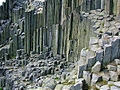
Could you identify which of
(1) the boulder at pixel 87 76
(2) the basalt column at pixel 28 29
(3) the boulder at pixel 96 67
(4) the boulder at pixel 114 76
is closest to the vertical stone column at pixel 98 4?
(2) the basalt column at pixel 28 29

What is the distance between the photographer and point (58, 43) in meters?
18.9

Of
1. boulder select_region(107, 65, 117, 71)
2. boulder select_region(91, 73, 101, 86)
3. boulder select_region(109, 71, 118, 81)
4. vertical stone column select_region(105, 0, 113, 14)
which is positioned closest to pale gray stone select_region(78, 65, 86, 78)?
boulder select_region(91, 73, 101, 86)

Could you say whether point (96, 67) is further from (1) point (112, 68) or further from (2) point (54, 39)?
(2) point (54, 39)

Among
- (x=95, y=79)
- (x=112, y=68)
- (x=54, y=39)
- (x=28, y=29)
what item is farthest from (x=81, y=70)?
(x=28, y=29)

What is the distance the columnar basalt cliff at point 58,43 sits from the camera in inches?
370

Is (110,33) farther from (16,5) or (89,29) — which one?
(16,5)

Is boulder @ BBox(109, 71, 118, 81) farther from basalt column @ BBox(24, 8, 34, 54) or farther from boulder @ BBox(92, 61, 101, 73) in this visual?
basalt column @ BBox(24, 8, 34, 54)

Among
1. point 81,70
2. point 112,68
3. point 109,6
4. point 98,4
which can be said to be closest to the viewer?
point 112,68

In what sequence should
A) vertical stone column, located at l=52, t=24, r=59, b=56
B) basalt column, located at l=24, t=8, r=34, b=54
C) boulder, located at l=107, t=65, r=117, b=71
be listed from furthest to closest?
1. basalt column, located at l=24, t=8, r=34, b=54
2. vertical stone column, located at l=52, t=24, r=59, b=56
3. boulder, located at l=107, t=65, r=117, b=71

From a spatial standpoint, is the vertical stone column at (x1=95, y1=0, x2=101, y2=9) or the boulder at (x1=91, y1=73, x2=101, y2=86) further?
the vertical stone column at (x1=95, y1=0, x2=101, y2=9)

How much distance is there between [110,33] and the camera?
510 inches

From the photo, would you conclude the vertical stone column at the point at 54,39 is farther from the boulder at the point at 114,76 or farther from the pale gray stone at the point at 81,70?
the boulder at the point at 114,76

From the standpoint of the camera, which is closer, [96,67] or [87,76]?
[87,76]

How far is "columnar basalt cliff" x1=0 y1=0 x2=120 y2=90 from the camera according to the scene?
370 inches
